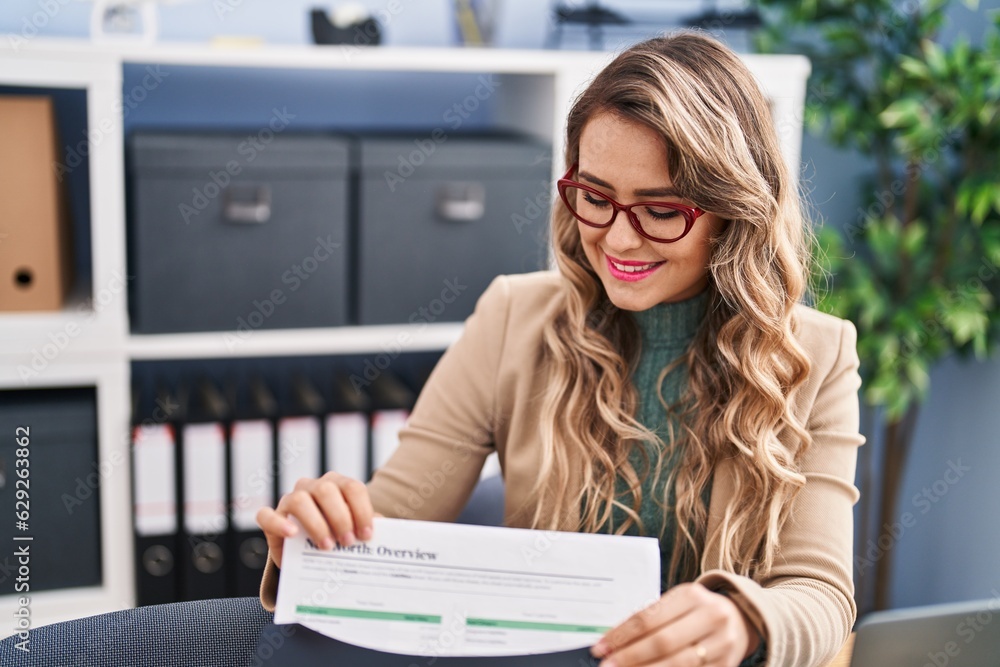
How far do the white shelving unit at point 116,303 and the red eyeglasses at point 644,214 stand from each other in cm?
60

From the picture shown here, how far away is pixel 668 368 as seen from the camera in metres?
1.25

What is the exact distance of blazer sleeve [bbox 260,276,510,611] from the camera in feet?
4.18

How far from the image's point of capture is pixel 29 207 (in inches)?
68.3

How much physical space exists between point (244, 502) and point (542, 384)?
2.75ft

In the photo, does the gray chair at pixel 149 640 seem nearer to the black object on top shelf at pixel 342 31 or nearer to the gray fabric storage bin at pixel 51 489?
the gray fabric storage bin at pixel 51 489

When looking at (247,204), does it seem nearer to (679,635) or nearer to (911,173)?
(679,635)

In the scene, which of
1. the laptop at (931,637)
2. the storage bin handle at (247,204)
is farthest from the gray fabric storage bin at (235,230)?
the laptop at (931,637)

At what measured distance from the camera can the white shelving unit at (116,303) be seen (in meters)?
→ 1.68

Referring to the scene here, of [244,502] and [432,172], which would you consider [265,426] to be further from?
[432,172]

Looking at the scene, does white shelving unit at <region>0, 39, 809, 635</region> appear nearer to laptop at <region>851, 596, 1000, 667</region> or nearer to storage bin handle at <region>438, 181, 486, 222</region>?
storage bin handle at <region>438, 181, 486, 222</region>

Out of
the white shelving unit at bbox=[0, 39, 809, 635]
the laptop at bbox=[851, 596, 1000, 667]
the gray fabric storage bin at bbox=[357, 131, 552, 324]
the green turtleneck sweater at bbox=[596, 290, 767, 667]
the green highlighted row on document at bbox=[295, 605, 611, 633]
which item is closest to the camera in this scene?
the laptop at bbox=[851, 596, 1000, 667]

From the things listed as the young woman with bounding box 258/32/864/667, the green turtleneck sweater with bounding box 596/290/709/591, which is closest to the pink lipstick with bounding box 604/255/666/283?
the young woman with bounding box 258/32/864/667

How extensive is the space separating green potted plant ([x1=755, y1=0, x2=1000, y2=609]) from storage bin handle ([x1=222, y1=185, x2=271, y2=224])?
103 centimetres

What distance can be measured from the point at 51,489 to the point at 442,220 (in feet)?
2.82
